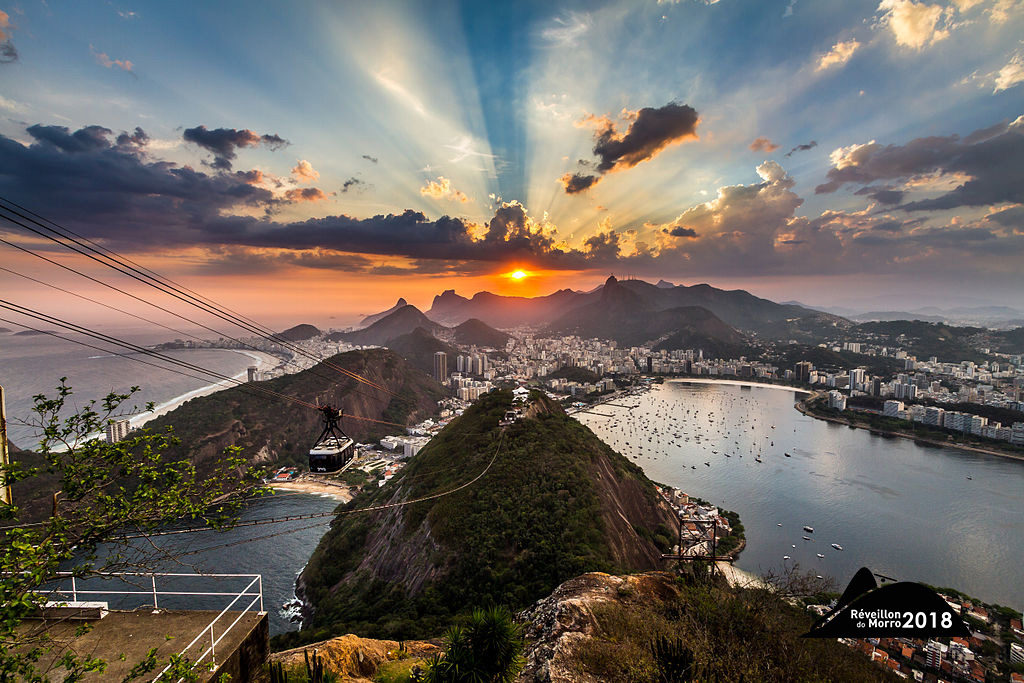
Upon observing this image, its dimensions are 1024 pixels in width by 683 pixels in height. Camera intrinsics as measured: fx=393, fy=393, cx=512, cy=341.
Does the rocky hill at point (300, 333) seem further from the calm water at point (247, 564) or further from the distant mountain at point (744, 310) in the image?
the calm water at point (247, 564)

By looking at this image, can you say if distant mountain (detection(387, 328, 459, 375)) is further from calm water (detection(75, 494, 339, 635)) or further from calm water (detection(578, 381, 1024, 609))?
calm water (detection(75, 494, 339, 635))

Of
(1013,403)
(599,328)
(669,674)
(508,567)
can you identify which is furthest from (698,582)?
(599,328)

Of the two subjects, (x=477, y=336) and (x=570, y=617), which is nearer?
(x=570, y=617)

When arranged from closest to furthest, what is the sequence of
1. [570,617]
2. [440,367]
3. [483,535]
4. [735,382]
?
1. [570,617]
2. [483,535]
3. [440,367]
4. [735,382]

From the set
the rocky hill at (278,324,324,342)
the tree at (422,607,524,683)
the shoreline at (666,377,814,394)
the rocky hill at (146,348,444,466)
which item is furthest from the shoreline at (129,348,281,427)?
the shoreline at (666,377,814,394)

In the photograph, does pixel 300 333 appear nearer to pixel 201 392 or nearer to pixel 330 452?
pixel 201 392

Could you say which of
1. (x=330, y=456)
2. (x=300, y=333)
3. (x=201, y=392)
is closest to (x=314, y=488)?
(x=330, y=456)
